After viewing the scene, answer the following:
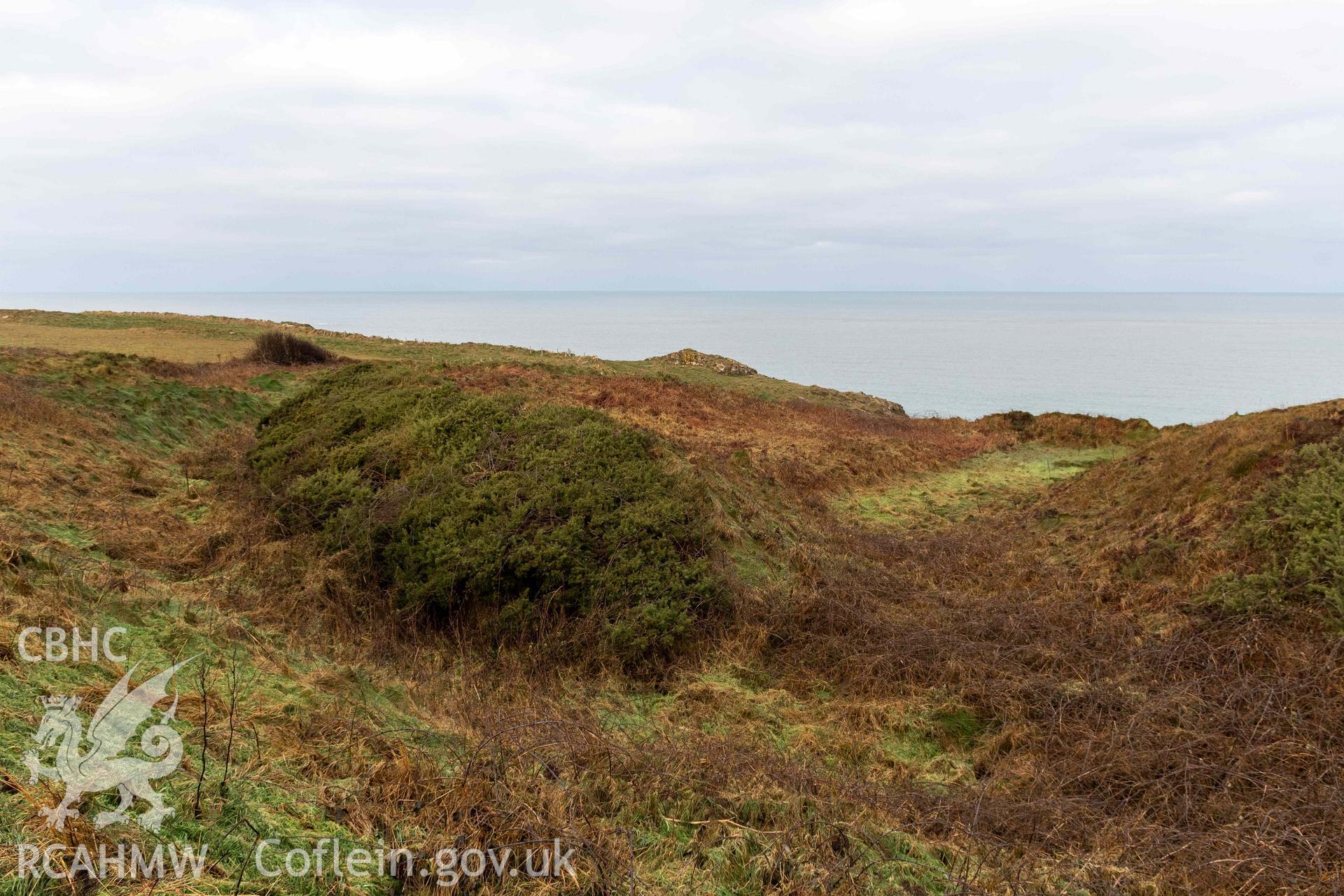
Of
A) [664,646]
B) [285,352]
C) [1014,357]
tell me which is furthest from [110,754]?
[1014,357]

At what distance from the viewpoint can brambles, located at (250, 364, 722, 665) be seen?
8617mm

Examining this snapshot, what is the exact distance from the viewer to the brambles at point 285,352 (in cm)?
2832

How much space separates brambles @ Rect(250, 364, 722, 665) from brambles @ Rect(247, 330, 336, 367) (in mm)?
18133

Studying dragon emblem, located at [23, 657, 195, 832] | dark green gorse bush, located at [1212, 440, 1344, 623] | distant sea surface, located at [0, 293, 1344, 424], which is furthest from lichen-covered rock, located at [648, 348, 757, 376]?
dragon emblem, located at [23, 657, 195, 832]

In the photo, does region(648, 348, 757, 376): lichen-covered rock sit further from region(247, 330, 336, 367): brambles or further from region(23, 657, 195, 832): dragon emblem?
region(23, 657, 195, 832): dragon emblem

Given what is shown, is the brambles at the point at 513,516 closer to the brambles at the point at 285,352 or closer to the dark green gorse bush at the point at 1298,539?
the dark green gorse bush at the point at 1298,539

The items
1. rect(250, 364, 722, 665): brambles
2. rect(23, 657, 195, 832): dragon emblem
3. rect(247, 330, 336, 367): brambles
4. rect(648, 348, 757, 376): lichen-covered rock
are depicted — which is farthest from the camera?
rect(648, 348, 757, 376): lichen-covered rock

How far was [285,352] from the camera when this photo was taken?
28.7m

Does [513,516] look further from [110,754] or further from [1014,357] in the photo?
[1014,357]

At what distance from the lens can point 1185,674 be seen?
26.0 ft

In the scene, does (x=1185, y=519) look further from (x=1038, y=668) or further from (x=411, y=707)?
(x=411, y=707)

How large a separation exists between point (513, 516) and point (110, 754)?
5396mm

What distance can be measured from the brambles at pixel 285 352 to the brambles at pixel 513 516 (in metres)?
18.1

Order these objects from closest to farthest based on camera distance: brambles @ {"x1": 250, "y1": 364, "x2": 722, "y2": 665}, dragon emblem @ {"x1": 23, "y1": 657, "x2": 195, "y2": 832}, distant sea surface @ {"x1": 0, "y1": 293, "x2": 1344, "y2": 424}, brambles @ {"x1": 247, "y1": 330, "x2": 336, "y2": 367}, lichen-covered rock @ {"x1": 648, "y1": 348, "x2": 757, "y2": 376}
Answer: dragon emblem @ {"x1": 23, "y1": 657, "x2": 195, "y2": 832} → brambles @ {"x1": 250, "y1": 364, "x2": 722, "y2": 665} → brambles @ {"x1": 247, "y1": 330, "x2": 336, "y2": 367} → lichen-covered rock @ {"x1": 648, "y1": 348, "x2": 757, "y2": 376} → distant sea surface @ {"x1": 0, "y1": 293, "x2": 1344, "y2": 424}
